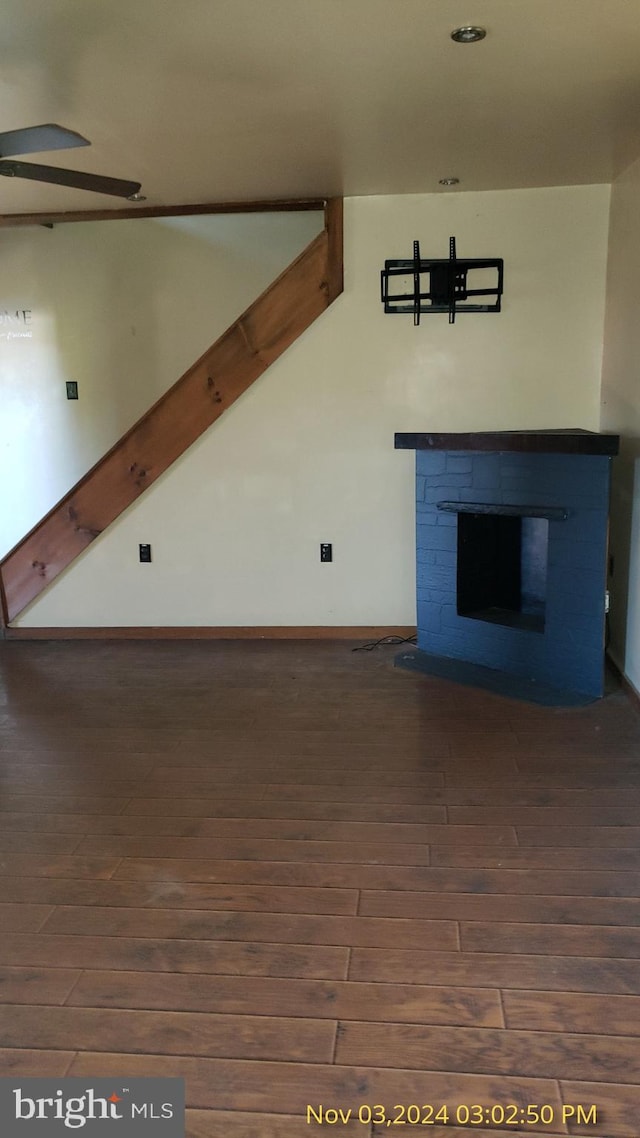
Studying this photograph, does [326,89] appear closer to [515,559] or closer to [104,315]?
[515,559]

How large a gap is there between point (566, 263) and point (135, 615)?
2.99m

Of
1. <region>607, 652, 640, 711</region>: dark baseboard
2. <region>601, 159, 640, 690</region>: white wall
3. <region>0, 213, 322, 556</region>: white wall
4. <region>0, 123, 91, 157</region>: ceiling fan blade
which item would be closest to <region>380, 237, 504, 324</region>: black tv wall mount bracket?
<region>601, 159, 640, 690</region>: white wall

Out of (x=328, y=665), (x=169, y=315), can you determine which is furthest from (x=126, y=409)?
(x=328, y=665)

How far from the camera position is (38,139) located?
211cm

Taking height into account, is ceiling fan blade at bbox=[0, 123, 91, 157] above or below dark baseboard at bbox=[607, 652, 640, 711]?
above

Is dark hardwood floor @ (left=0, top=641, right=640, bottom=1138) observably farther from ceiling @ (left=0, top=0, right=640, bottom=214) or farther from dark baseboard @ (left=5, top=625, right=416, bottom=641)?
ceiling @ (left=0, top=0, right=640, bottom=214)

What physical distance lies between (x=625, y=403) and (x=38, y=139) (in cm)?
259

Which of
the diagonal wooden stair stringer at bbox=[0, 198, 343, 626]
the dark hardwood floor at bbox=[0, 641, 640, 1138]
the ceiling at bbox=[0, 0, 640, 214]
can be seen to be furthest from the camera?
the diagonal wooden stair stringer at bbox=[0, 198, 343, 626]

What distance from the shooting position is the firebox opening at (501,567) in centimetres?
374

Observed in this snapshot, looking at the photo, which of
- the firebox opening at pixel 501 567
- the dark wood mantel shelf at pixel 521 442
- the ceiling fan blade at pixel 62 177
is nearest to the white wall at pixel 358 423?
the dark wood mantel shelf at pixel 521 442

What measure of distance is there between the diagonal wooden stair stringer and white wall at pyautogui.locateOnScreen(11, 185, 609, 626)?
0.07 m

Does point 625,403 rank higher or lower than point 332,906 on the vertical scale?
higher

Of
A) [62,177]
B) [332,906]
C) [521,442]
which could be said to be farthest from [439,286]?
[332,906]

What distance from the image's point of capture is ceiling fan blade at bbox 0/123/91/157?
207 cm
